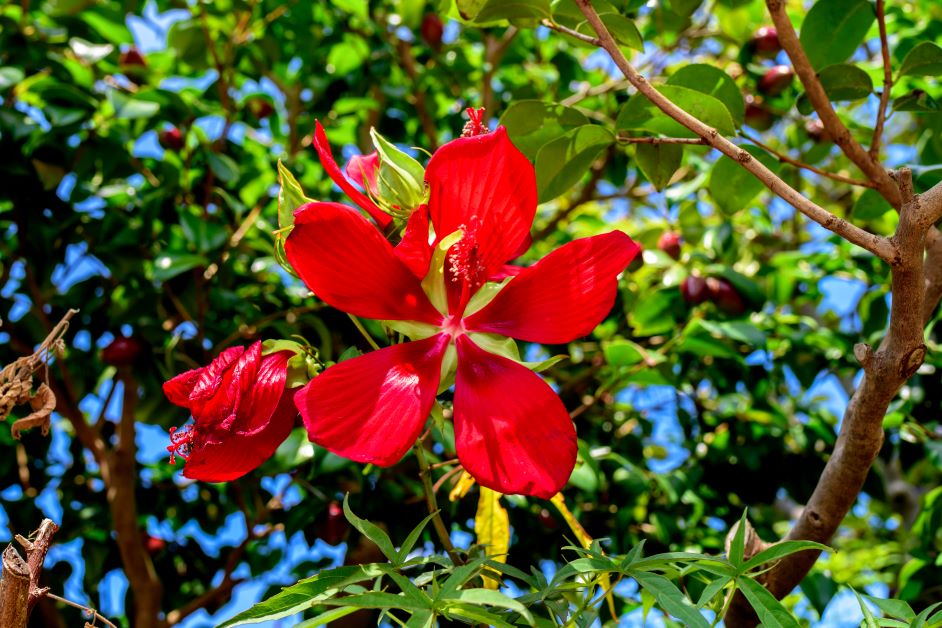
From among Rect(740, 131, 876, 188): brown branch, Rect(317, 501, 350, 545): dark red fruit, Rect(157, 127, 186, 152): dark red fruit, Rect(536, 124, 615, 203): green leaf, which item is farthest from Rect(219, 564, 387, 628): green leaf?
Rect(157, 127, 186, 152): dark red fruit

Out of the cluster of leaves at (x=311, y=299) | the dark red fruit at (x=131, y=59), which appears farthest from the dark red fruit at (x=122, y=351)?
the dark red fruit at (x=131, y=59)

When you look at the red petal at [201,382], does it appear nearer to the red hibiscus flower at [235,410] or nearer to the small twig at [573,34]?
the red hibiscus flower at [235,410]

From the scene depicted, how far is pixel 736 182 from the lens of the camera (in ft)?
3.58

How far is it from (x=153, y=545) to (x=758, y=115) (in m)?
1.30

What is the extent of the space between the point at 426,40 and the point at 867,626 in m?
1.50

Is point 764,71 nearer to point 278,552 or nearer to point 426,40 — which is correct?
point 426,40

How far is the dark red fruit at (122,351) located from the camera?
147cm

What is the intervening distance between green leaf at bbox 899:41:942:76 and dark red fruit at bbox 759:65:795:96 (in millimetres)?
533

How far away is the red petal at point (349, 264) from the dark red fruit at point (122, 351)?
90cm

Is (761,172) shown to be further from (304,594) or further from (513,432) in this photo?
(304,594)

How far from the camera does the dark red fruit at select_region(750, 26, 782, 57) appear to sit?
163 centimetres

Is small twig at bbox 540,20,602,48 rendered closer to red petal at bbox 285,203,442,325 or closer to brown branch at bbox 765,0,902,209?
brown branch at bbox 765,0,902,209

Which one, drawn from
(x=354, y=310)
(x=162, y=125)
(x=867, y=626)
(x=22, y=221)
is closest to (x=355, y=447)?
(x=354, y=310)

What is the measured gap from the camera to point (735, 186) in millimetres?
1091
